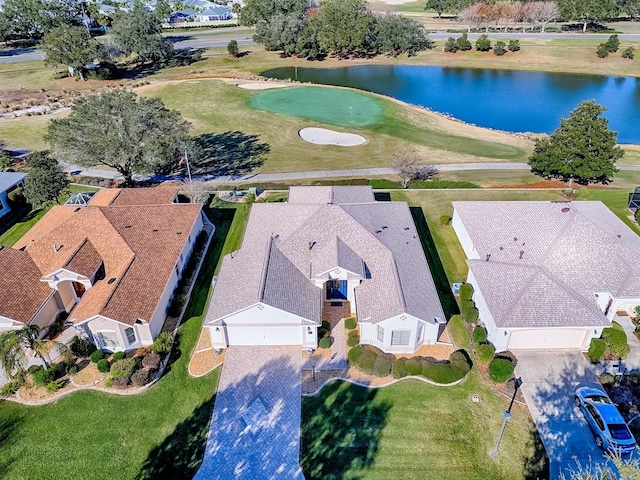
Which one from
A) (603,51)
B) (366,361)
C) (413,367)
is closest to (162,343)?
(366,361)

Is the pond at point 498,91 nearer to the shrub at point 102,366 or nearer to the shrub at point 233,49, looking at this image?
the shrub at point 233,49

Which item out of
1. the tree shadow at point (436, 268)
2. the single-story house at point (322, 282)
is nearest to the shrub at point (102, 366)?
the single-story house at point (322, 282)

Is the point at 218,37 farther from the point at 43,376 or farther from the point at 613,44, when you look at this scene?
the point at 43,376

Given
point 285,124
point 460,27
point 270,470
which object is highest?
point 460,27

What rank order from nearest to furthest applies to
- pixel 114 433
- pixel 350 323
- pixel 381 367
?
pixel 114 433 → pixel 381 367 → pixel 350 323

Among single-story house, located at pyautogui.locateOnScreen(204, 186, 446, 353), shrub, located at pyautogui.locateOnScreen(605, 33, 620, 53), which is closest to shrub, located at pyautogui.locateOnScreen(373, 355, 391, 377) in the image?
single-story house, located at pyautogui.locateOnScreen(204, 186, 446, 353)

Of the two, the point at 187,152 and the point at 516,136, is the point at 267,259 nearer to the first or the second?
the point at 187,152

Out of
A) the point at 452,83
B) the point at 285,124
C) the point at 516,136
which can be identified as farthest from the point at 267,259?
the point at 452,83
